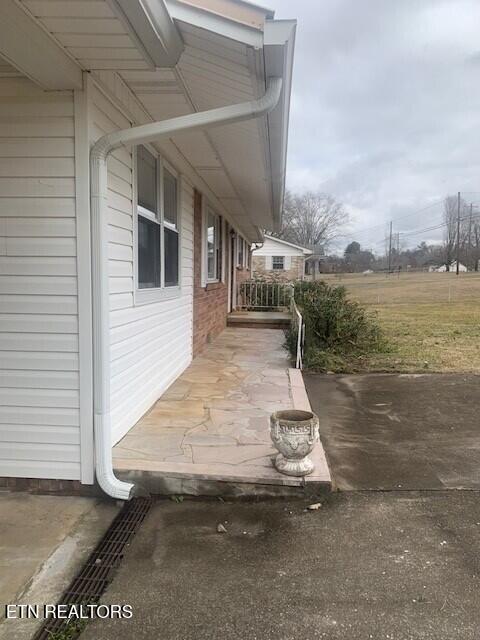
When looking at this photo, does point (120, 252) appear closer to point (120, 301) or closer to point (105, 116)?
point (120, 301)

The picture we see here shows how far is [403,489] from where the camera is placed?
3289 millimetres

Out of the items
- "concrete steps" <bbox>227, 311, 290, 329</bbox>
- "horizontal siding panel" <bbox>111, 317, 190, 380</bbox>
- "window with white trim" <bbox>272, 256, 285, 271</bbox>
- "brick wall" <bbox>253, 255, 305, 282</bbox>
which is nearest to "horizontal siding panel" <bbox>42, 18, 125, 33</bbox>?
"horizontal siding panel" <bbox>111, 317, 190, 380</bbox>

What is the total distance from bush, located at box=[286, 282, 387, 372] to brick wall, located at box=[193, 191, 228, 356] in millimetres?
1583

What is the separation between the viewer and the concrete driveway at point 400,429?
352cm

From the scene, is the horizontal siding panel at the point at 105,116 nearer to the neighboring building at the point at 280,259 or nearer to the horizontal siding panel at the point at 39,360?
the horizontal siding panel at the point at 39,360

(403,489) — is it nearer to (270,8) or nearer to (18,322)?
(18,322)

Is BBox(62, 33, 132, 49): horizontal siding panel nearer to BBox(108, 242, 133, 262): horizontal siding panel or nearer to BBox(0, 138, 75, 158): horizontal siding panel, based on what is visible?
BBox(0, 138, 75, 158): horizontal siding panel

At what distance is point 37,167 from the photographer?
9.66ft

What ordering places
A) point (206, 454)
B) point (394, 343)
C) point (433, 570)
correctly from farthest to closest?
1. point (394, 343)
2. point (206, 454)
3. point (433, 570)

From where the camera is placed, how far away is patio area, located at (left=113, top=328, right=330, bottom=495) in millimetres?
3109

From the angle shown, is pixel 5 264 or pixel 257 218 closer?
pixel 5 264

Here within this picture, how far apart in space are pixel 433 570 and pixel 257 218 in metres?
9.12

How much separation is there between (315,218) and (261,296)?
42.7m

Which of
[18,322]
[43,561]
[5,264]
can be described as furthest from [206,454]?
[5,264]
